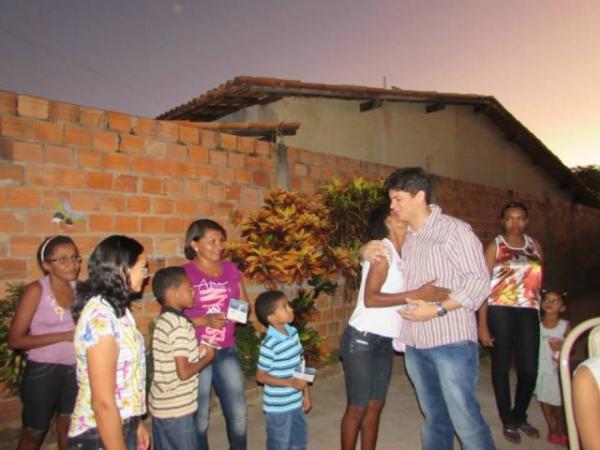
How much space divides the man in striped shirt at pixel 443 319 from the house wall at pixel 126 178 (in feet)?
8.22

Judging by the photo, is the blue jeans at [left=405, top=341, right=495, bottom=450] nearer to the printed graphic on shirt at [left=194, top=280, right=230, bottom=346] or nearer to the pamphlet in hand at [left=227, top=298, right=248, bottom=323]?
the pamphlet in hand at [left=227, top=298, right=248, bottom=323]

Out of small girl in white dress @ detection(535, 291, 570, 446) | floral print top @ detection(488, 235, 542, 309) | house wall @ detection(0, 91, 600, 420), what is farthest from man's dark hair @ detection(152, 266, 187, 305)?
small girl in white dress @ detection(535, 291, 570, 446)

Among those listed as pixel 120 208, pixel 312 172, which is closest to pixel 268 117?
pixel 312 172

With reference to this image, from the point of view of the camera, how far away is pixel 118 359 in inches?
79.0

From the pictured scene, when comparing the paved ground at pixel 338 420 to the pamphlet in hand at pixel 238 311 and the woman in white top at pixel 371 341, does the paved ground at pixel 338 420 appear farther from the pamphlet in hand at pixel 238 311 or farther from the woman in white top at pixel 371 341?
the pamphlet in hand at pixel 238 311

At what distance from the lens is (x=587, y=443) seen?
1.62 m

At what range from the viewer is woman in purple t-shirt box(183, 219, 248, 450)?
3.12 meters

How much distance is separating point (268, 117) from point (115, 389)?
7.78m

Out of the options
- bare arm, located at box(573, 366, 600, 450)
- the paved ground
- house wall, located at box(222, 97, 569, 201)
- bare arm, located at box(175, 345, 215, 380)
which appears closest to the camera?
bare arm, located at box(573, 366, 600, 450)

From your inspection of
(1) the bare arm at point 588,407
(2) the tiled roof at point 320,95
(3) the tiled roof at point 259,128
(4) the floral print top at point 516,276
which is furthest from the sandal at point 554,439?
(2) the tiled roof at point 320,95

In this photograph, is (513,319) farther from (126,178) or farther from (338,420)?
(126,178)

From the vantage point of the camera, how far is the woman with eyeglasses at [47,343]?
2852mm

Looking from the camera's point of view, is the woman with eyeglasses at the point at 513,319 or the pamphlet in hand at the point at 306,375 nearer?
the pamphlet in hand at the point at 306,375

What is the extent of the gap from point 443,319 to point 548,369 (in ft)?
6.57
